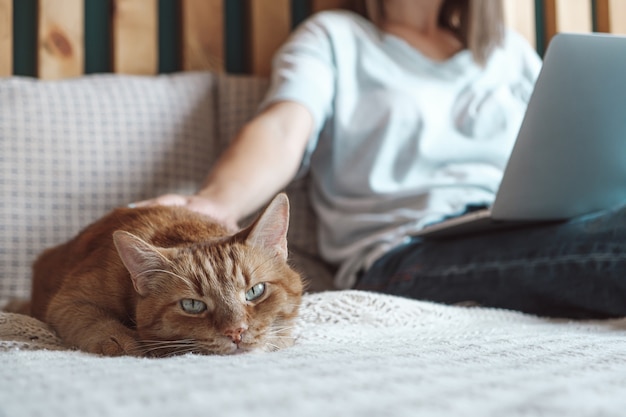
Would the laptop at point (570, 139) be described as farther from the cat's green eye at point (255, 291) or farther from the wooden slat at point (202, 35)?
the wooden slat at point (202, 35)

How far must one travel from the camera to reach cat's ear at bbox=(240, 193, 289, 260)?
823 mm

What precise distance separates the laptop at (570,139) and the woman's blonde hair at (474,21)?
58cm

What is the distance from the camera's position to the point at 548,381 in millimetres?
537

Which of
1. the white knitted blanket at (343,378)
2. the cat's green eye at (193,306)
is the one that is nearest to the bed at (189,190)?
the white knitted blanket at (343,378)

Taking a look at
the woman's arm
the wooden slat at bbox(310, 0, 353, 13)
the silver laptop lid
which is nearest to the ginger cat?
the woman's arm

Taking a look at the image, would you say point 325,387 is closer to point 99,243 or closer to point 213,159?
point 99,243

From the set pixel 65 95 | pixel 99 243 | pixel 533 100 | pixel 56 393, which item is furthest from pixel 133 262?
pixel 65 95

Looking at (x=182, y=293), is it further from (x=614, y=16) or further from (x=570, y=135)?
(x=614, y=16)

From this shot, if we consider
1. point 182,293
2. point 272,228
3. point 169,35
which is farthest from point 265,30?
point 182,293

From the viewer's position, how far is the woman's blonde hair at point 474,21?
1626mm

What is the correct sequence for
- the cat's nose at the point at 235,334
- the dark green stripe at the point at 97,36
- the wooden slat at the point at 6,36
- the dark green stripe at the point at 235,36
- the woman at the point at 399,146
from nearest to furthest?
the cat's nose at the point at 235,334
the woman at the point at 399,146
the wooden slat at the point at 6,36
the dark green stripe at the point at 97,36
the dark green stripe at the point at 235,36

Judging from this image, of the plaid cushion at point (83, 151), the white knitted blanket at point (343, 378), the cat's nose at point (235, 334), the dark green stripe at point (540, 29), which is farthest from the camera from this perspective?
the dark green stripe at point (540, 29)

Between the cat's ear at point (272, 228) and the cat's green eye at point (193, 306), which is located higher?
the cat's ear at point (272, 228)

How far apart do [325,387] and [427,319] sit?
47 centimetres
